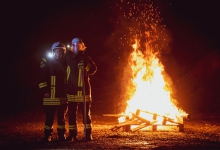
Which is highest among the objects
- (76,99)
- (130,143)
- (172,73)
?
(172,73)

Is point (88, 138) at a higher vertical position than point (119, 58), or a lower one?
lower

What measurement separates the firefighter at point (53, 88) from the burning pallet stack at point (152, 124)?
7.06ft

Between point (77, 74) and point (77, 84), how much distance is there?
26 centimetres

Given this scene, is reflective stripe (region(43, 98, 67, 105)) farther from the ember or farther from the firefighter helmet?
the ember

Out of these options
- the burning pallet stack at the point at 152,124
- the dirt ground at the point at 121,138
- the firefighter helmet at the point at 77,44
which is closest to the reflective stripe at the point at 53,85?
the firefighter helmet at the point at 77,44

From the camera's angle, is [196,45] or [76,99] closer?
[76,99]

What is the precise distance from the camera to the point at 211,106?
624 inches

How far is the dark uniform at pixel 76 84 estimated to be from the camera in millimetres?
7703

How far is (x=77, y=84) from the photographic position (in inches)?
303

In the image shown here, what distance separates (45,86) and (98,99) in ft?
38.7

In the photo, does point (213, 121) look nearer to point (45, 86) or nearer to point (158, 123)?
point (158, 123)

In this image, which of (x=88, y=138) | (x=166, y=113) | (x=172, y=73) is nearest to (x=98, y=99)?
(x=172, y=73)

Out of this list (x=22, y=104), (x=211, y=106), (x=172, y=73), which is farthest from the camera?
(x=172, y=73)

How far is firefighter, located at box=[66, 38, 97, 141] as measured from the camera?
7.70 m
